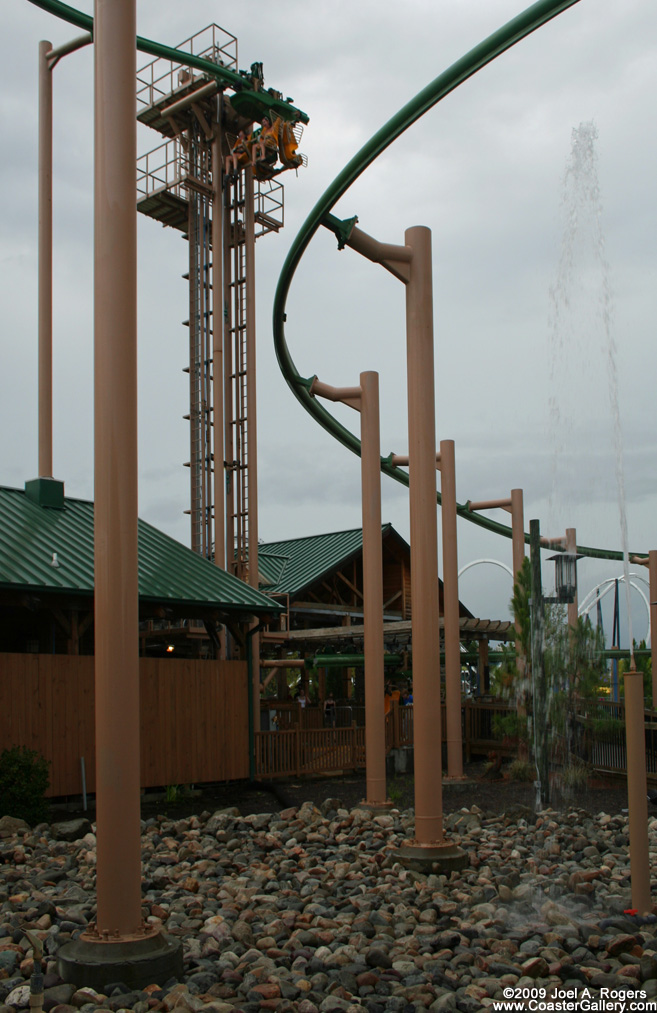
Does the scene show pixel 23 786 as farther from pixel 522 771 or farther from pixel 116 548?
pixel 522 771

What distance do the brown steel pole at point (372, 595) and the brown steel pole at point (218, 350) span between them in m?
8.79

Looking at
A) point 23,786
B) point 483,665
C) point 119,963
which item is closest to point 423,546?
point 119,963

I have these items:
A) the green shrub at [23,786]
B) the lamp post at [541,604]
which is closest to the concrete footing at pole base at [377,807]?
the lamp post at [541,604]

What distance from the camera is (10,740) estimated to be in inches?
547

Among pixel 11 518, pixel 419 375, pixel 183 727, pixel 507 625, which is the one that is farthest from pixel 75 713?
pixel 507 625

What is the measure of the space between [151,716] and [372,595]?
464cm

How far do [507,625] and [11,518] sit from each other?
12.0 metres

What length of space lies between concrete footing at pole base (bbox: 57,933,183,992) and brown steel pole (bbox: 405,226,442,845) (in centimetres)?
406

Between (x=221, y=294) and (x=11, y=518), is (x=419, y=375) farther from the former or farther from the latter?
(x=221, y=294)

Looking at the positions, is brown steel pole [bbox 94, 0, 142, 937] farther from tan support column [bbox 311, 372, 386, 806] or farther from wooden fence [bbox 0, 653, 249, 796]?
wooden fence [bbox 0, 653, 249, 796]

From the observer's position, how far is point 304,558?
1282 inches

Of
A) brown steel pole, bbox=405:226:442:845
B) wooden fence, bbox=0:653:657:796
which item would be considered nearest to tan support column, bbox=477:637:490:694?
wooden fence, bbox=0:653:657:796

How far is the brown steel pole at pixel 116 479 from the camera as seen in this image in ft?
19.4

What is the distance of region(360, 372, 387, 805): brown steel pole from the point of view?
13336mm
